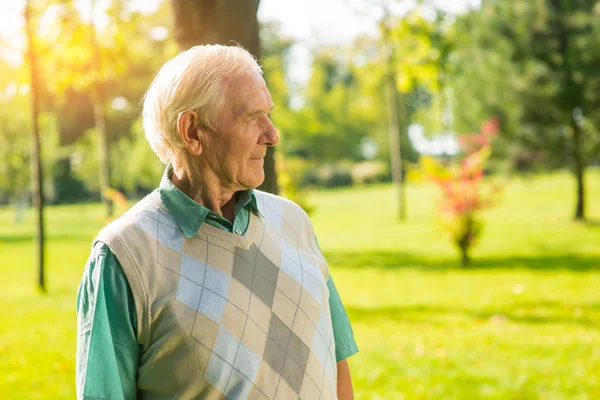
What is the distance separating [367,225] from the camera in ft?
78.0

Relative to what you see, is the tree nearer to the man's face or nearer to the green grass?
the green grass

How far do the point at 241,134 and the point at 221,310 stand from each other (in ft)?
1.56

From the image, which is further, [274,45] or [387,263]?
[274,45]

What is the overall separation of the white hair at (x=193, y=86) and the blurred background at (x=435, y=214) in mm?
1900

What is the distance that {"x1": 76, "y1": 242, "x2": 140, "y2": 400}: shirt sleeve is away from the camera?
5.35ft

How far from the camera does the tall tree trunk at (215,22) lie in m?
3.71

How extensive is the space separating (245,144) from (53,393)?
14.4 ft

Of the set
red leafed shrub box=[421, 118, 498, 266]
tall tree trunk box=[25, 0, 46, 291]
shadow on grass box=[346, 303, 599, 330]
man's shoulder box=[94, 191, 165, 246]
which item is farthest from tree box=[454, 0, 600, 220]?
man's shoulder box=[94, 191, 165, 246]

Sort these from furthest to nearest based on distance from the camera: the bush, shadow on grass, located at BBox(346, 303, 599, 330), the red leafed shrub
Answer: the bush
the red leafed shrub
shadow on grass, located at BBox(346, 303, 599, 330)

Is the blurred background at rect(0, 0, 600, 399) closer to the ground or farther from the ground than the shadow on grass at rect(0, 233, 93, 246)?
farther from the ground

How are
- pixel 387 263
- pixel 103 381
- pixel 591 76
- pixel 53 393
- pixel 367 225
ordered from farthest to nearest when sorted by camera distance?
pixel 367 225
pixel 591 76
pixel 387 263
pixel 53 393
pixel 103 381

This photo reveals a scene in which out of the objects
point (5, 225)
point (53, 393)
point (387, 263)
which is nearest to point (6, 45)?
point (53, 393)

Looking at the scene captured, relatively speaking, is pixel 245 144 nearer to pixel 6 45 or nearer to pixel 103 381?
pixel 103 381

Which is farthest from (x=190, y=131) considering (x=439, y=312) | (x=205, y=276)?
(x=439, y=312)
